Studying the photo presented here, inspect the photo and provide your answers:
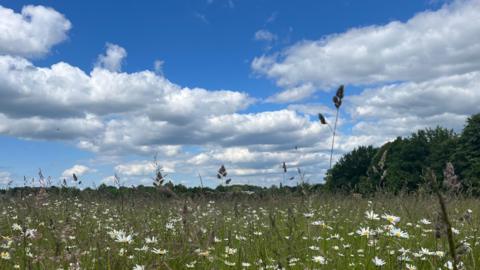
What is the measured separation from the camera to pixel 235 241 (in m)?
6.89

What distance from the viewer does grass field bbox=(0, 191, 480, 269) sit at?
10.0ft

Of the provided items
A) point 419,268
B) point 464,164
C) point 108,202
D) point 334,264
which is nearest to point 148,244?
point 334,264

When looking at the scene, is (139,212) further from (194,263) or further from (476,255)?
(476,255)

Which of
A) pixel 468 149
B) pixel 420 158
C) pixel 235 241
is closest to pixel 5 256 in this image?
pixel 235 241

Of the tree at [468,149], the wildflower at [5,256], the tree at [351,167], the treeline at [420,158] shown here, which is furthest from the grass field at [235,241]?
the tree at [351,167]

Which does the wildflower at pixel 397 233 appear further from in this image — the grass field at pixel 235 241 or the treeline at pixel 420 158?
the treeline at pixel 420 158

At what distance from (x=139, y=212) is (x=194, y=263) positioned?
464 centimetres

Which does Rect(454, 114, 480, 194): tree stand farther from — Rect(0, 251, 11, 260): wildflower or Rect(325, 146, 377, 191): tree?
Rect(0, 251, 11, 260): wildflower

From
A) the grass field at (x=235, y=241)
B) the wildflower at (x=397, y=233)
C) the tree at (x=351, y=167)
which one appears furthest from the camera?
the tree at (x=351, y=167)

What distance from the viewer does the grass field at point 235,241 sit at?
3.06m

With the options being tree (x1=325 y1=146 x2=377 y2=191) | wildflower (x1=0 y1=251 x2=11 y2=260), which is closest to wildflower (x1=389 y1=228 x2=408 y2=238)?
wildflower (x1=0 y1=251 x2=11 y2=260)

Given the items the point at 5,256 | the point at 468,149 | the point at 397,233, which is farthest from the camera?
the point at 468,149

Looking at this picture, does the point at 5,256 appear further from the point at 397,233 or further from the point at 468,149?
the point at 468,149

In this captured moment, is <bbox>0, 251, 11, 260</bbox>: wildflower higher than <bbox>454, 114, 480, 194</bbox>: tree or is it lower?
lower
